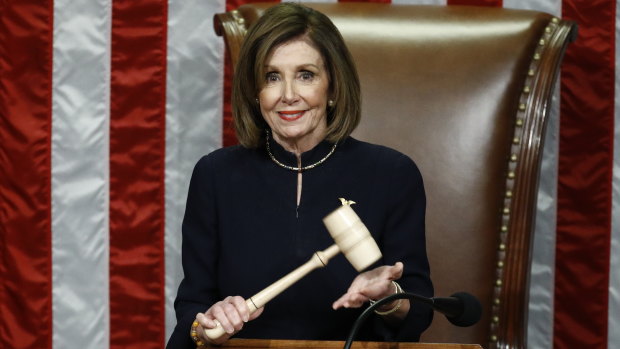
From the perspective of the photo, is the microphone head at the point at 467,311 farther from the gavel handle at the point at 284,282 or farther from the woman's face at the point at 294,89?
the woman's face at the point at 294,89

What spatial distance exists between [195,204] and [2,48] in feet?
2.99

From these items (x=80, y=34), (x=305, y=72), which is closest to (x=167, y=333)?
(x=80, y=34)

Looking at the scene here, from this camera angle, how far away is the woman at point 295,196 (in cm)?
157

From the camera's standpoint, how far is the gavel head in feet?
3.88

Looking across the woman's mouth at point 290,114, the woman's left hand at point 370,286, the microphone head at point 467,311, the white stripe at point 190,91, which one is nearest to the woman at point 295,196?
the woman's mouth at point 290,114

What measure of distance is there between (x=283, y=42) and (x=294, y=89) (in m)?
0.09

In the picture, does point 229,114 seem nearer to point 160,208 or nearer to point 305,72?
point 160,208

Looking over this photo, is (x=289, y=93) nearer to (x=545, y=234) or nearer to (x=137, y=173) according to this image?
(x=137, y=173)

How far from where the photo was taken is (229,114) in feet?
7.32

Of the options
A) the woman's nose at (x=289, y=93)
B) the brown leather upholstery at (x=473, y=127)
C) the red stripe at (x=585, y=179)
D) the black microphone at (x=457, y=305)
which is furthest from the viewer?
the red stripe at (x=585, y=179)

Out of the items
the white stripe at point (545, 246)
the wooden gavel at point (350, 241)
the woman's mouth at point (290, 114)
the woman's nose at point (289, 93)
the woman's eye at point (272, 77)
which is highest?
the woman's eye at point (272, 77)

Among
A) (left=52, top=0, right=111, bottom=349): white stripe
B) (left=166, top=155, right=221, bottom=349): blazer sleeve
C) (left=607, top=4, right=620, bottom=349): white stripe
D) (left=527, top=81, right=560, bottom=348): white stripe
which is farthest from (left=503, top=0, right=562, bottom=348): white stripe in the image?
(left=52, top=0, right=111, bottom=349): white stripe

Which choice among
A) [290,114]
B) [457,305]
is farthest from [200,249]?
[457,305]

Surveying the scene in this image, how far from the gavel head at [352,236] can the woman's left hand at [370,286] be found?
76 mm
